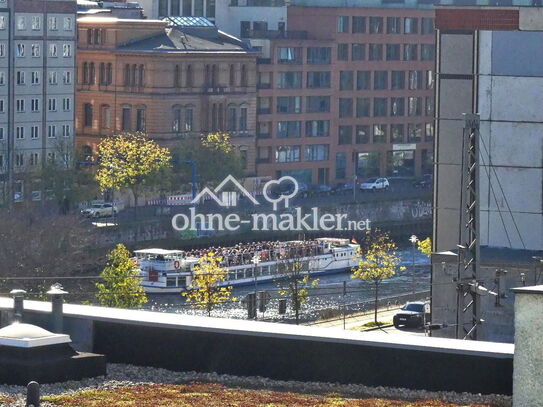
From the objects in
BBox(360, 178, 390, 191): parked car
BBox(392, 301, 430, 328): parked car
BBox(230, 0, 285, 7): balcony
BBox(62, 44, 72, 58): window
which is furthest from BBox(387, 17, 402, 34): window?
BBox(392, 301, 430, 328): parked car

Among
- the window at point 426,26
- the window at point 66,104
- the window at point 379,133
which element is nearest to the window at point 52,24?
the window at point 66,104

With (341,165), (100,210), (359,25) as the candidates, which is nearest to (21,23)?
(100,210)

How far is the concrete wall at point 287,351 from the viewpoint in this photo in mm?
18922

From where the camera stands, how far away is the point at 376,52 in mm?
104625

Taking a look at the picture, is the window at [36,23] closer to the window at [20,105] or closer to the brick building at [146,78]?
the window at [20,105]

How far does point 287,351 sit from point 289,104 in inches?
3163

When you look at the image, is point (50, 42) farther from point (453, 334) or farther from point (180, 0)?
point (453, 334)

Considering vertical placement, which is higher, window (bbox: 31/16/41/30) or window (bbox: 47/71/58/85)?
window (bbox: 31/16/41/30)

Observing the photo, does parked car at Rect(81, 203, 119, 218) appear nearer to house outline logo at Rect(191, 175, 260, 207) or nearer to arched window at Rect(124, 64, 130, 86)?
house outline logo at Rect(191, 175, 260, 207)

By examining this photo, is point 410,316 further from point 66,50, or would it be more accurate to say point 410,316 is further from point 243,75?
point 243,75

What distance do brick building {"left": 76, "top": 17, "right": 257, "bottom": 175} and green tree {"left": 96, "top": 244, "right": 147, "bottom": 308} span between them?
28898mm

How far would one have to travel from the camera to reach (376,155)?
10419 centimetres

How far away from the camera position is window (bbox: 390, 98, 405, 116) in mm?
106438

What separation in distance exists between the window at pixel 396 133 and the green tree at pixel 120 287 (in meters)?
44.8
